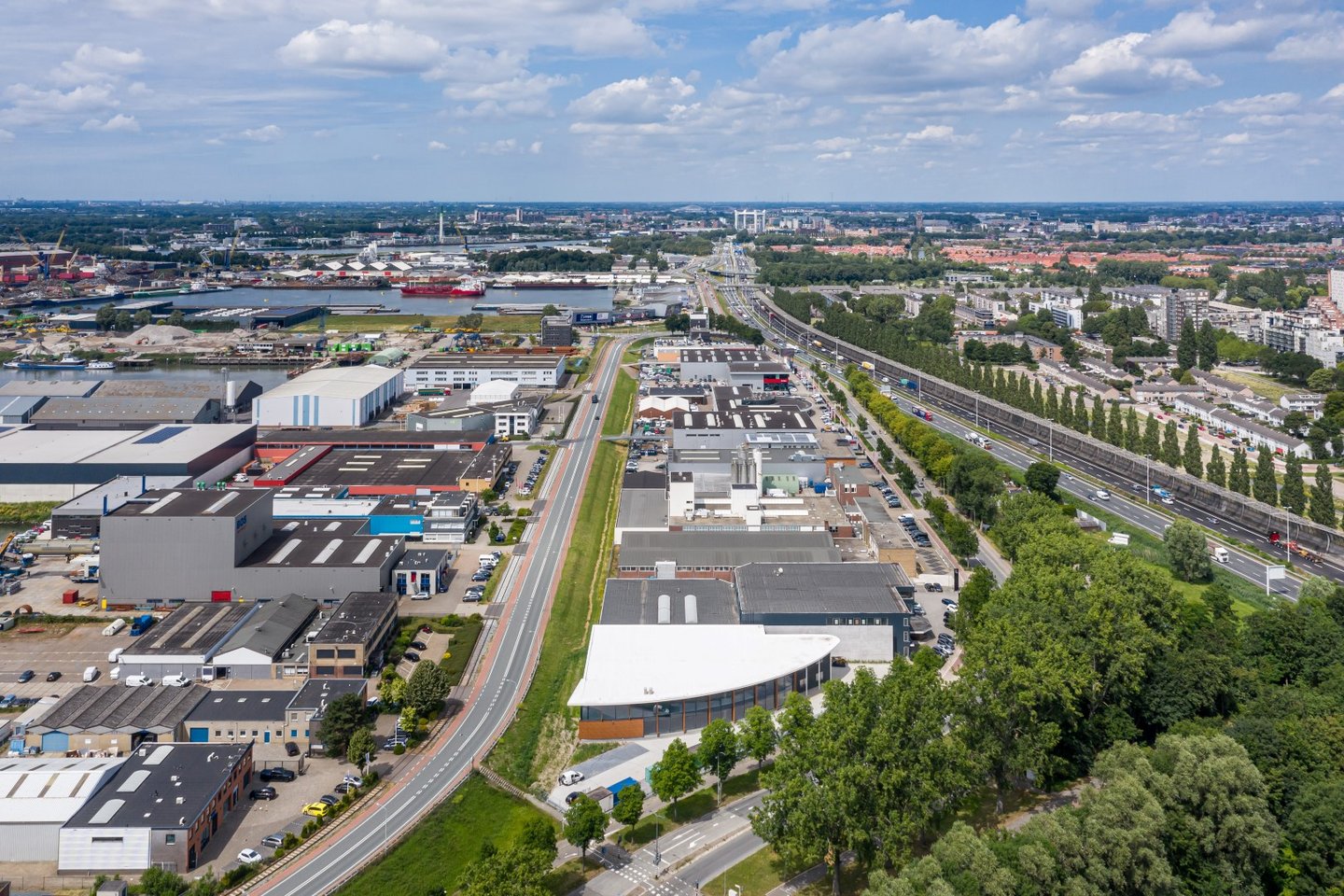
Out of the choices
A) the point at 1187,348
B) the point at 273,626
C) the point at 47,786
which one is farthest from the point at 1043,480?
the point at 1187,348

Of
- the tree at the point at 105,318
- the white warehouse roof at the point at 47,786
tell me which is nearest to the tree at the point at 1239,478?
the white warehouse roof at the point at 47,786

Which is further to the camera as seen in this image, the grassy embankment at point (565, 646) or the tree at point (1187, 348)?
the tree at point (1187, 348)

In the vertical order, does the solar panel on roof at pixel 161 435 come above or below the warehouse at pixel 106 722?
above

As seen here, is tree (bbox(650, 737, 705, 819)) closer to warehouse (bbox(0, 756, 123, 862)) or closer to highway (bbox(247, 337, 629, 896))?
highway (bbox(247, 337, 629, 896))

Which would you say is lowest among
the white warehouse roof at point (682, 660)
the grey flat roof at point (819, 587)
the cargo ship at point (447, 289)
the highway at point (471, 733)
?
the highway at point (471, 733)

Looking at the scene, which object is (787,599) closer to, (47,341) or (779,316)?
(779,316)

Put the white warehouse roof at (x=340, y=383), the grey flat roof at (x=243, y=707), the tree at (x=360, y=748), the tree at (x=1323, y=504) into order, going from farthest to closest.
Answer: the white warehouse roof at (x=340, y=383) < the tree at (x=1323, y=504) < the grey flat roof at (x=243, y=707) < the tree at (x=360, y=748)

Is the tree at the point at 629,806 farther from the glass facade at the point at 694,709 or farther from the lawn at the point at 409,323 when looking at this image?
the lawn at the point at 409,323
